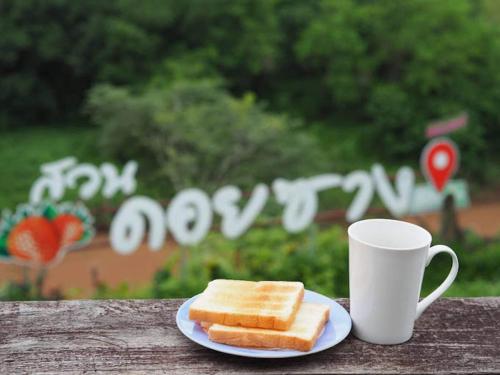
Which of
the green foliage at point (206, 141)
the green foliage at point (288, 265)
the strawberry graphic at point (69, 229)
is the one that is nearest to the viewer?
the green foliage at point (288, 265)

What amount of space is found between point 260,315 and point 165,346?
87 millimetres

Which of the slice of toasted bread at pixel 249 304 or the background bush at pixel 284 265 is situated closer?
the slice of toasted bread at pixel 249 304

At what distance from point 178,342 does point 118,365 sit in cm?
6

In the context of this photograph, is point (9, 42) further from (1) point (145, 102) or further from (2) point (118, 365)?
(2) point (118, 365)

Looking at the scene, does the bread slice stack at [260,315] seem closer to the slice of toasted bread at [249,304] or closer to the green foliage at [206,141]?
the slice of toasted bread at [249,304]

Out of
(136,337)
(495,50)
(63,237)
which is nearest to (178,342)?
(136,337)

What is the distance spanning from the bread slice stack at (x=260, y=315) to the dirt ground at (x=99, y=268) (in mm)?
4651

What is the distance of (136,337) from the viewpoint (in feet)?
1.99

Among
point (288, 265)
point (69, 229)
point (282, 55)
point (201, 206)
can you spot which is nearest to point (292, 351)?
point (201, 206)

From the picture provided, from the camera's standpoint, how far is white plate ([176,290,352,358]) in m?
0.56

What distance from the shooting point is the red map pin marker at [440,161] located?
202 inches

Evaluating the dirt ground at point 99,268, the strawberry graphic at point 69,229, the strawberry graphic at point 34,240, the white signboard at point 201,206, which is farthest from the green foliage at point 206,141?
the strawberry graphic at point 34,240

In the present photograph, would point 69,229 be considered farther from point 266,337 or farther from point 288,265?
point 266,337

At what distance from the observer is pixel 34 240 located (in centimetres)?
456
